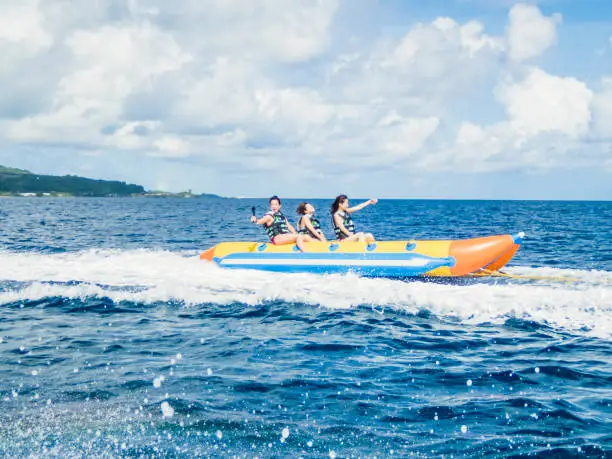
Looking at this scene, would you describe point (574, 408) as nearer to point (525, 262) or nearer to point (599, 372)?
point (599, 372)

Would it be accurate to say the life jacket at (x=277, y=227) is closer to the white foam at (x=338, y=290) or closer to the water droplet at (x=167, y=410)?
the white foam at (x=338, y=290)

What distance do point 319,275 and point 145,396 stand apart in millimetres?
6917

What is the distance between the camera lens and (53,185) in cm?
18625

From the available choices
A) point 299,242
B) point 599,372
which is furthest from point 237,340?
point 299,242

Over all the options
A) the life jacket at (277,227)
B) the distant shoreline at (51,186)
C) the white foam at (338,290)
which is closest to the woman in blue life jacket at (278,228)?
the life jacket at (277,227)

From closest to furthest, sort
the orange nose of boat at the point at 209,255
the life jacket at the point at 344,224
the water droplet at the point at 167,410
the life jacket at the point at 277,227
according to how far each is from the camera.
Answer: the water droplet at the point at 167,410
the life jacket at the point at 344,224
the life jacket at the point at 277,227
the orange nose of boat at the point at 209,255

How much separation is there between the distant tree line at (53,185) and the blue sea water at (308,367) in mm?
186804

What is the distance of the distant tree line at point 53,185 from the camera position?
177625 millimetres

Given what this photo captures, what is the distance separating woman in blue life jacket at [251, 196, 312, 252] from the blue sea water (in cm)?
140

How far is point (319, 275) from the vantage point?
1202cm

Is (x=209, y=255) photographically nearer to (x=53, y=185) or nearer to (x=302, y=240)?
(x=302, y=240)

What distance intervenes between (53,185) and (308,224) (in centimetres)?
19328

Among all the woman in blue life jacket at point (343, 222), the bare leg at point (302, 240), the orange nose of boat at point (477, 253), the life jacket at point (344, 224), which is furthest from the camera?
the life jacket at point (344, 224)

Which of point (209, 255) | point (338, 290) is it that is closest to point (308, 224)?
point (209, 255)
